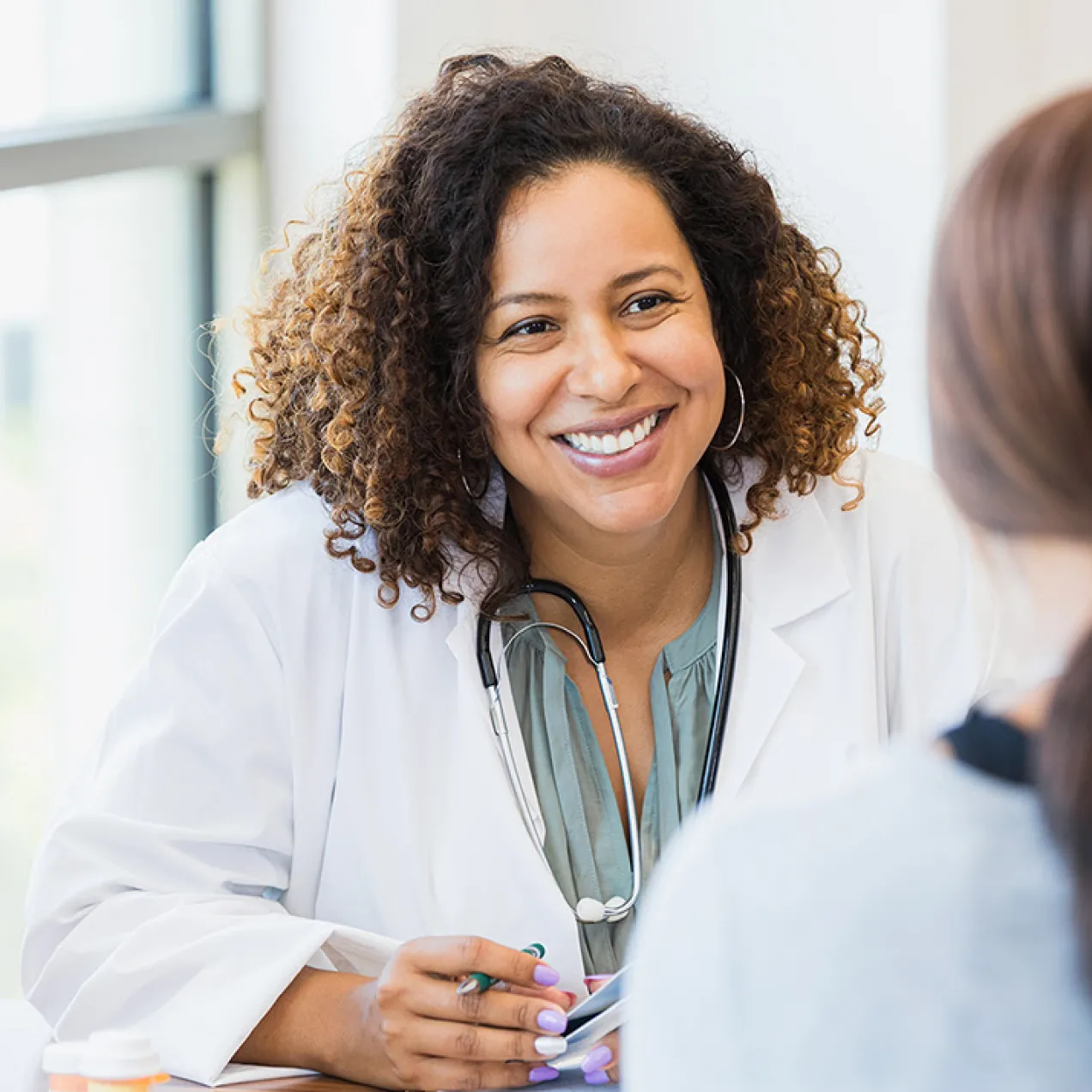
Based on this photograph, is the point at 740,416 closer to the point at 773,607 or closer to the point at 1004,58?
the point at 773,607

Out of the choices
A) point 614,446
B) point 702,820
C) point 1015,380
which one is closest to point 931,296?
point 1015,380

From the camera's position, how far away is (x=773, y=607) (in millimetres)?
1745

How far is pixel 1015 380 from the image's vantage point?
65 centimetres

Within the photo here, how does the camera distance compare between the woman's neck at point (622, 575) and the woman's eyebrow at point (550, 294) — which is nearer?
the woman's eyebrow at point (550, 294)

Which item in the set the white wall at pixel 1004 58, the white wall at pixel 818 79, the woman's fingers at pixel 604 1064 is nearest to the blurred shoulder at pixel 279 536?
the woman's fingers at pixel 604 1064

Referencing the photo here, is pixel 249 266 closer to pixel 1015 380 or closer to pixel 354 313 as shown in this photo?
pixel 354 313

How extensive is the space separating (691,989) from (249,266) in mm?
2178

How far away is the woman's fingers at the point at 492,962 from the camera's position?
1320mm

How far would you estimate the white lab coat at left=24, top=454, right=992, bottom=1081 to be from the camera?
1508mm

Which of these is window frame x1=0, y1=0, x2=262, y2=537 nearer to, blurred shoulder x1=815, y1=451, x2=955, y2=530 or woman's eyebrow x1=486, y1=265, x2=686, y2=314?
woman's eyebrow x1=486, y1=265, x2=686, y2=314

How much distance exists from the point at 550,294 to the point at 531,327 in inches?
1.8

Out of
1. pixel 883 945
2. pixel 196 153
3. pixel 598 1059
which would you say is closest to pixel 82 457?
pixel 196 153

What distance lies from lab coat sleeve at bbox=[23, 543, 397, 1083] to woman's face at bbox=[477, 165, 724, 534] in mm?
345

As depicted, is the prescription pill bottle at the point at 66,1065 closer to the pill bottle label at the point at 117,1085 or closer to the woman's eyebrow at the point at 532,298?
the pill bottle label at the point at 117,1085
